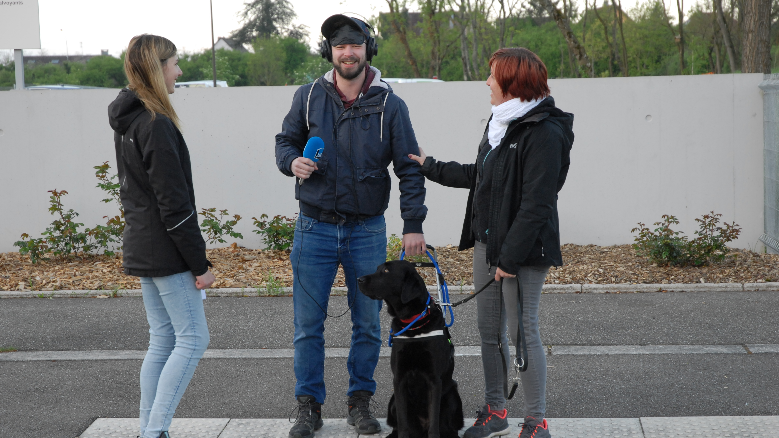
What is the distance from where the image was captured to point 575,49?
13211mm

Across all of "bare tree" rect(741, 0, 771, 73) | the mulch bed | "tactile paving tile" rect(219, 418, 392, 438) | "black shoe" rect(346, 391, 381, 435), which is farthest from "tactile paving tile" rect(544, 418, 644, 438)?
"bare tree" rect(741, 0, 771, 73)

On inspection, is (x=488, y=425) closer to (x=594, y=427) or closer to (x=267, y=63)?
(x=594, y=427)

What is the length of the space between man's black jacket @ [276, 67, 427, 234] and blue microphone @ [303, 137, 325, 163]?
3.1 inches

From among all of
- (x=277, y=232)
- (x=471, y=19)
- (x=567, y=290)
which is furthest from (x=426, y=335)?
(x=471, y=19)

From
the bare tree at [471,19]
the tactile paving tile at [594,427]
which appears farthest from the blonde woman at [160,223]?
the bare tree at [471,19]

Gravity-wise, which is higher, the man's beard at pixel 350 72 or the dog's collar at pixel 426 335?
the man's beard at pixel 350 72

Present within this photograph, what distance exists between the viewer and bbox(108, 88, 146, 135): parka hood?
314cm

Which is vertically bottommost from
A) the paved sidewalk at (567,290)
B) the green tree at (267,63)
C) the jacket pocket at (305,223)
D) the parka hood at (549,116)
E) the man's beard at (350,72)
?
the paved sidewalk at (567,290)

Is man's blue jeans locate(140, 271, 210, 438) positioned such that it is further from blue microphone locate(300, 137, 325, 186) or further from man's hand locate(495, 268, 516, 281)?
man's hand locate(495, 268, 516, 281)

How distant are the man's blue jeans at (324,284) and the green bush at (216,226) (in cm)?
513

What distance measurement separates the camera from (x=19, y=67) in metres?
9.70

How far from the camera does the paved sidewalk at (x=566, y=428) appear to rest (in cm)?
374

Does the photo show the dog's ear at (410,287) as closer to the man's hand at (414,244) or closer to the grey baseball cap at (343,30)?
the man's hand at (414,244)

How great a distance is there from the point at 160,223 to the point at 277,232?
5.48 m
